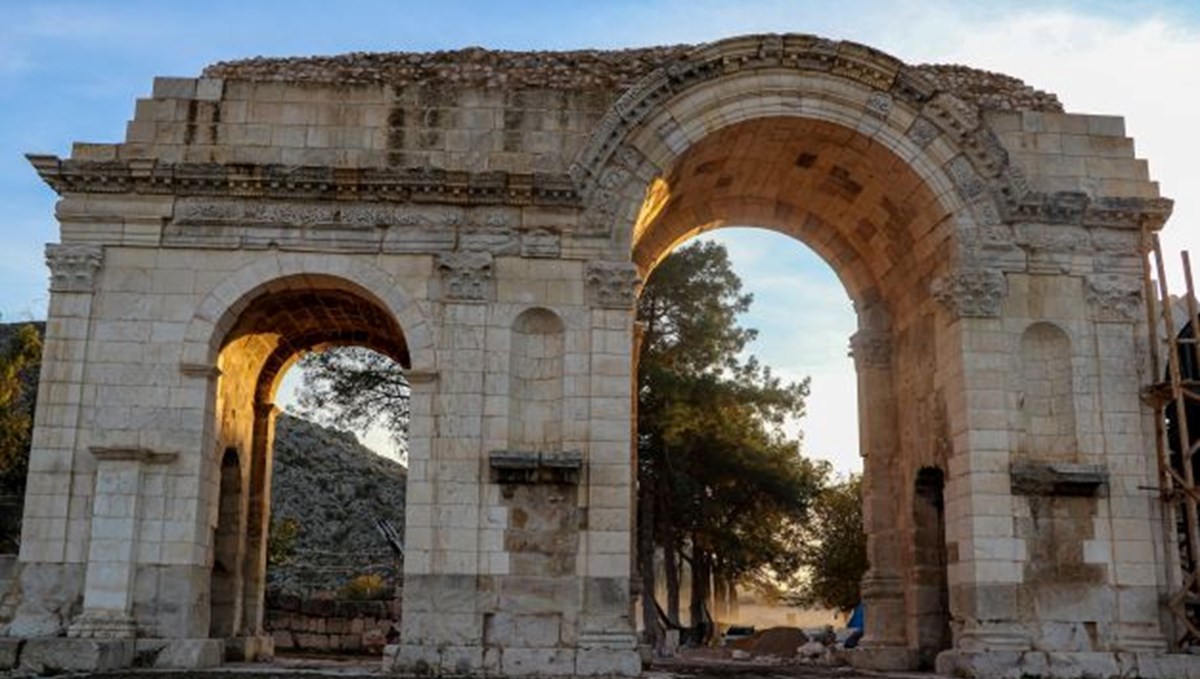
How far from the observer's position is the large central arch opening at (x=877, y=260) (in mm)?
16422

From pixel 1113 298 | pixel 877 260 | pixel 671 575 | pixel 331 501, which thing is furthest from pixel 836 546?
pixel 1113 298

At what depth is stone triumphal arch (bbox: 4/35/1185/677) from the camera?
14.2 meters

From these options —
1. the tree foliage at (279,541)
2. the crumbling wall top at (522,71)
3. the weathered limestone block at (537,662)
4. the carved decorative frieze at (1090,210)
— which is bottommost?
the weathered limestone block at (537,662)

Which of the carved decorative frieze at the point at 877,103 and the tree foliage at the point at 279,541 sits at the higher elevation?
the carved decorative frieze at the point at 877,103

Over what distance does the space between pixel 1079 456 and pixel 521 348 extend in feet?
24.4

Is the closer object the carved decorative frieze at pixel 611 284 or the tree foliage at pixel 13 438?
the carved decorative frieze at pixel 611 284

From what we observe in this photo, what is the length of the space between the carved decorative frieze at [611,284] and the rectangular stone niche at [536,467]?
207 cm

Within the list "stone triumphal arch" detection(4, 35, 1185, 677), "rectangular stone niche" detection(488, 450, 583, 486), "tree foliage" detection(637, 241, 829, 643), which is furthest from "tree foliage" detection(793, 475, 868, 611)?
"rectangular stone niche" detection(488, 450, 583, 486)

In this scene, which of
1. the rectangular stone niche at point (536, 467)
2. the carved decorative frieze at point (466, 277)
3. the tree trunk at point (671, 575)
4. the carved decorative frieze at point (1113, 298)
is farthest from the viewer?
the tree trunk at point (671, 575)

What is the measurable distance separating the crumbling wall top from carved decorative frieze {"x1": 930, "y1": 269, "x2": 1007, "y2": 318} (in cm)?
271

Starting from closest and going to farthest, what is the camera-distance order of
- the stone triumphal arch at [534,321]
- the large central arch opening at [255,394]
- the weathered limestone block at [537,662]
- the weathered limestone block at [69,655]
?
the weathered limestone block at [69,655] → the weathered limestone block at [537,662] → the stone triumphal arch at [534,321] → the large central arch opening at [255,394]

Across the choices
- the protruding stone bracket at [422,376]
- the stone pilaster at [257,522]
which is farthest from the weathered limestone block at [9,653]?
the protruding stone bracket at [422,376]

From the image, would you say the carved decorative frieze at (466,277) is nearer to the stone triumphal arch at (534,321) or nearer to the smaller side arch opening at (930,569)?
the stone triumphal arch at (534,321)

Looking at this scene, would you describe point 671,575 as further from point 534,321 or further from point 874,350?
point 534,321
